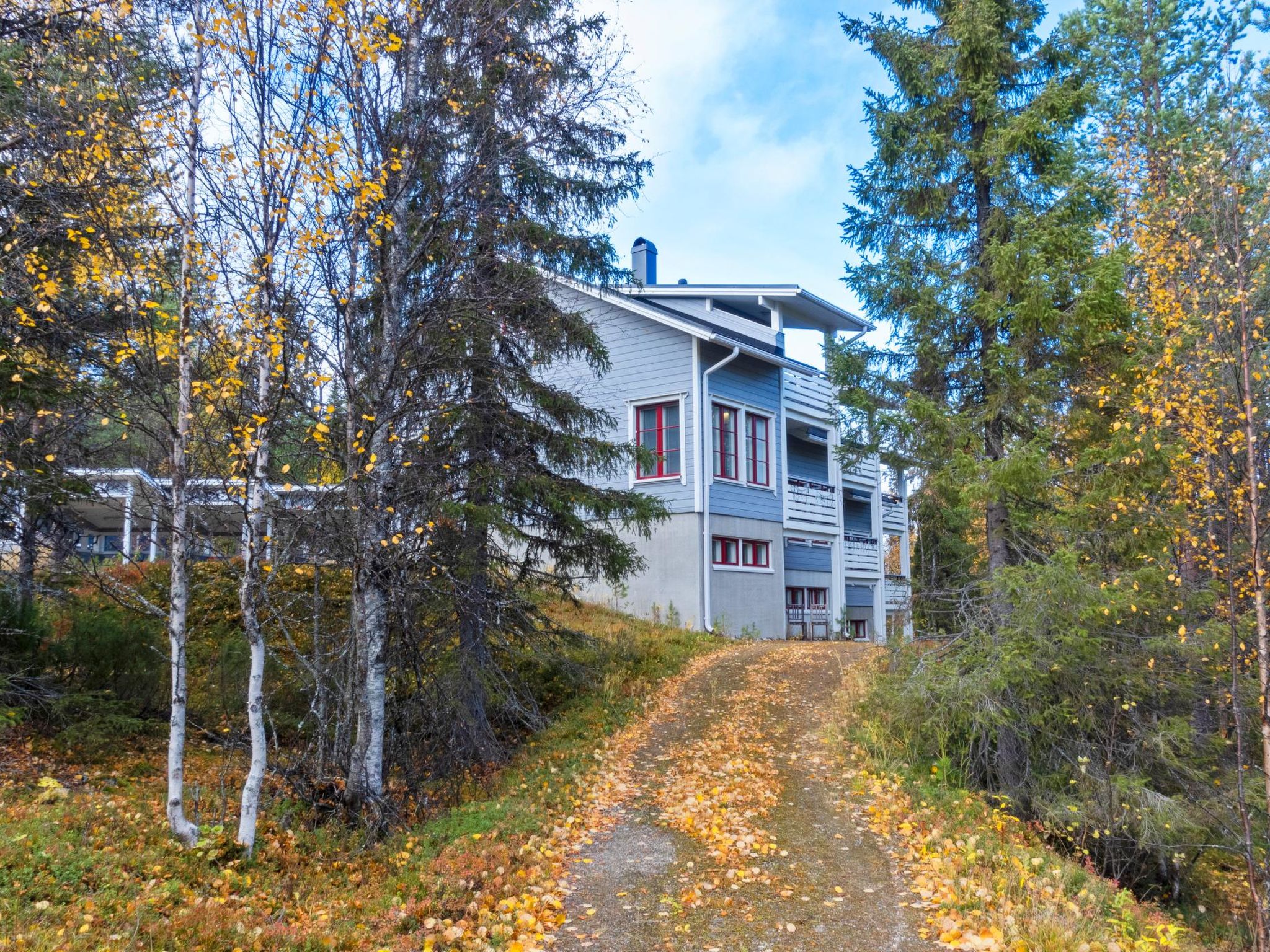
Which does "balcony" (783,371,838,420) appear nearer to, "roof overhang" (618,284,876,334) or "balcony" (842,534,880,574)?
"roof overhang" (618,284,876,334)

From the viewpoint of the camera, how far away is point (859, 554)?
25.1 metres

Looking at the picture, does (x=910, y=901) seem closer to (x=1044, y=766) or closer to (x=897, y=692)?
(x=897, y=692)

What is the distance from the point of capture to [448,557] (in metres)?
9.46

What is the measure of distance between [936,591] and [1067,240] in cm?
428

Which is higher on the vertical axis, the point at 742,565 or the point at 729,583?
the point at 742,565

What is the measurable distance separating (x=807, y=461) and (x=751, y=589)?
21.0 feet

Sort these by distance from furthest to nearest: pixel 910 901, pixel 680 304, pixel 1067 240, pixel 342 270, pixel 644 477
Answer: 1. pixel 680 304
2. pixel 644 477
3. pixel 1067 240
4. pixel 342 270
5. pixel 910 901

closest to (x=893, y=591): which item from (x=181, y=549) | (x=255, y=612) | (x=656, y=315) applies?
(x=656, y=315)

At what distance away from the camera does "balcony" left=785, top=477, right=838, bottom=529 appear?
71.2 ft

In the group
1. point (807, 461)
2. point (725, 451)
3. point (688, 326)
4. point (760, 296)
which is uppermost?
point (760, 296)

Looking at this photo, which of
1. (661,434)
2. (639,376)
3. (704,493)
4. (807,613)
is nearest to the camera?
(704,493)

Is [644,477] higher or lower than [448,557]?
higher

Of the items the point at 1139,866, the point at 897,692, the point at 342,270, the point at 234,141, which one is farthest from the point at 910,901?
the point at 234,141

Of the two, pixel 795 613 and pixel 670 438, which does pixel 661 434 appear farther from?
pixel 795 613
